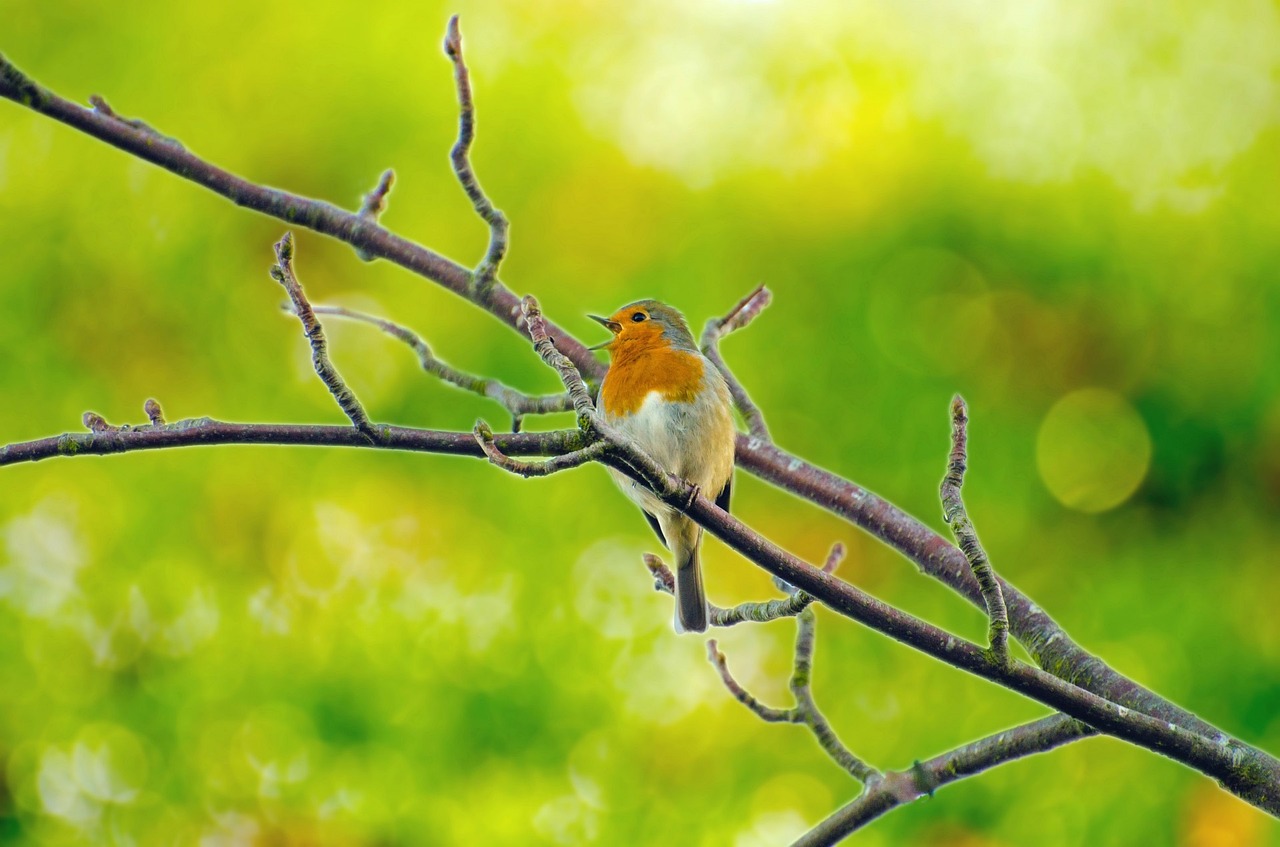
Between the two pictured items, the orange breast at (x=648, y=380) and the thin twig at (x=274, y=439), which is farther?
the orange breast at (x=648, y=380)

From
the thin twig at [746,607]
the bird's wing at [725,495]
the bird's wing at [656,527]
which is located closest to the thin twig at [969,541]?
the thin twig at [746,607]

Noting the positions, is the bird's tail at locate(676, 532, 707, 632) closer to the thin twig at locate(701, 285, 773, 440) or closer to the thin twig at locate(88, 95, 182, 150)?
the thin twig at locate(701, 285, 773, 440)

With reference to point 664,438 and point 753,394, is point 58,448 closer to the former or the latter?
point 664,438

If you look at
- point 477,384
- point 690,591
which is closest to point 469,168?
point 477,384

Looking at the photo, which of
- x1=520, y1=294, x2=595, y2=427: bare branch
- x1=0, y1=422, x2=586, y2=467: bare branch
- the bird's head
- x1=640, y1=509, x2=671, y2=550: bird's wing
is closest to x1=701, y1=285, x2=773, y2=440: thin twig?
the bird's head

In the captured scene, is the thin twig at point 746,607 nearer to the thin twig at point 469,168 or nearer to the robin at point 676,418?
the robin at point 676,418

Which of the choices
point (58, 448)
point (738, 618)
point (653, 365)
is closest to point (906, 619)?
point (738, 618)

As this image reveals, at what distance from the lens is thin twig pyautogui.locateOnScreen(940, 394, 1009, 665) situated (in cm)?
163

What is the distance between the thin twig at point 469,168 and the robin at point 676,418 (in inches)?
22.0

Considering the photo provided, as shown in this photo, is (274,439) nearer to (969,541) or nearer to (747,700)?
(969,541)

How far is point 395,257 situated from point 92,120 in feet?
2.28

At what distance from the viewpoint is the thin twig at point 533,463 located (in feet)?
5.15

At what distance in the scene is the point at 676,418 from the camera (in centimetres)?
291

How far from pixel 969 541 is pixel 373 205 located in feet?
5.42
